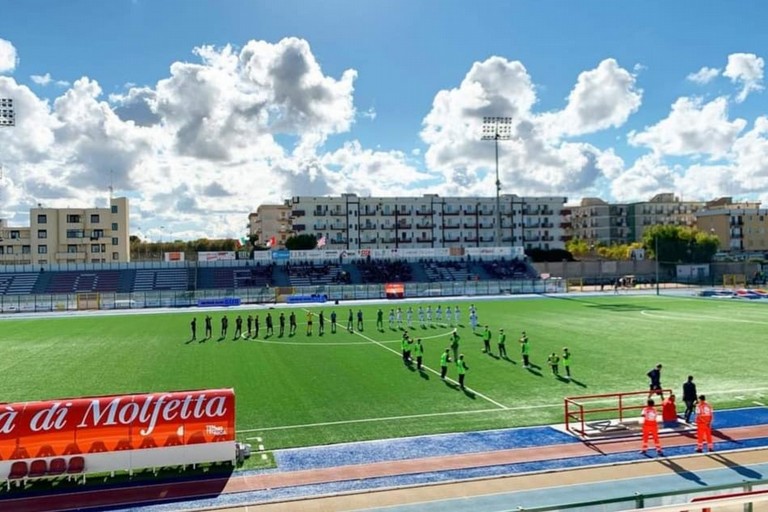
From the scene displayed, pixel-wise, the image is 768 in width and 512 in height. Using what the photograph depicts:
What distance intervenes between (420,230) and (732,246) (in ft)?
193

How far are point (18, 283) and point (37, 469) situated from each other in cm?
6579

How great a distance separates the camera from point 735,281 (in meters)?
80.6

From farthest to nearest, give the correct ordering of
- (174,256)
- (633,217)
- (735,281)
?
(633,217)
(735,281)
(174,256)

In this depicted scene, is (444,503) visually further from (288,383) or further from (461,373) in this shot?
(288,383)

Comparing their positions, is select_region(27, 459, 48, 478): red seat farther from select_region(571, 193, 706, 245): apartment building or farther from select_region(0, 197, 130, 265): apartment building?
select_region(571, 193, 706, 245): apartment building

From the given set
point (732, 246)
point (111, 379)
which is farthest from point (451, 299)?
point (732, 246)

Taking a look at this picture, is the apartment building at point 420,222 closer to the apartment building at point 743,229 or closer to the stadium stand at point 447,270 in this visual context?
the stadium stand at point 447,270

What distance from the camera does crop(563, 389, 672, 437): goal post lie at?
17.6 m

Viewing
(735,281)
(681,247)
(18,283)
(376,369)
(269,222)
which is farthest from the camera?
(269,222)

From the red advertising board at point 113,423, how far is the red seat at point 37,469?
0.18 m

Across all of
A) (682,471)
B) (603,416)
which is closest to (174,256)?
(603,416)

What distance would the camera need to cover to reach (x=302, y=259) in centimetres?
8288

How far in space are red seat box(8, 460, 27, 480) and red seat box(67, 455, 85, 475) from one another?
Result: 920 millimetres

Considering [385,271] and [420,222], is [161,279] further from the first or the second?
[420,222]
